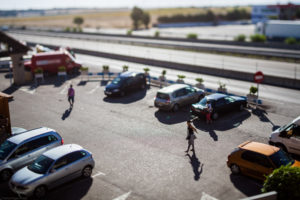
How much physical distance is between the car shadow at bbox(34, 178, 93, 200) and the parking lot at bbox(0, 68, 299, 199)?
3cm

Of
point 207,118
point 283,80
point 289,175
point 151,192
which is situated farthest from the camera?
point 283,80

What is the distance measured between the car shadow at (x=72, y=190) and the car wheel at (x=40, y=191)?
0.66 ft

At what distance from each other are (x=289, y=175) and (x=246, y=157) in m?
2.77

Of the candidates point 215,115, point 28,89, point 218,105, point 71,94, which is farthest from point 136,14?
point 215,115

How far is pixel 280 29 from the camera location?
53.8 m

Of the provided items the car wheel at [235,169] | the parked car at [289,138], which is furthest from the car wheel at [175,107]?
the car wheel at [235,169]

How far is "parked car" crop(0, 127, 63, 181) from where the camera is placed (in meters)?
12.1

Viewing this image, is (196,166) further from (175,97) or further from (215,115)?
(175,97)

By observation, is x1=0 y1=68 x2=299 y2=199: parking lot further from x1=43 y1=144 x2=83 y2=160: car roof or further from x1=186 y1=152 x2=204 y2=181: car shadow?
x1=43 y1=144 x2=83 y2=160: car roof

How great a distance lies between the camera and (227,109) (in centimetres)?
1856

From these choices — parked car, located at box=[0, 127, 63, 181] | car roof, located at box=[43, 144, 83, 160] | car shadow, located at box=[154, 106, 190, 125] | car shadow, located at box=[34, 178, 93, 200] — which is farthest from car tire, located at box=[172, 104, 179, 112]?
car shadow, located at box=[34, 178, 93, 200]

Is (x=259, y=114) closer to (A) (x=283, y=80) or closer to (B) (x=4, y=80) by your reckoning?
(A) (x=283, y=80)

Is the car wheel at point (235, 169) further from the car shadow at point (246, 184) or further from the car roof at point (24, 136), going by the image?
the car roof at point (24, 136)

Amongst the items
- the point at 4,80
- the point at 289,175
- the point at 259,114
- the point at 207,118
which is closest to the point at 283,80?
the point at 259,114
